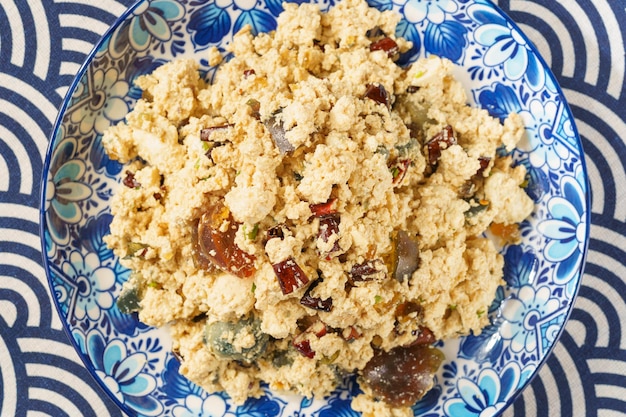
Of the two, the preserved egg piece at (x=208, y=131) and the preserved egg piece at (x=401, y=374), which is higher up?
the preserved egg piece at (x=208, y=131)

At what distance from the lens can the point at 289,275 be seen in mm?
1844

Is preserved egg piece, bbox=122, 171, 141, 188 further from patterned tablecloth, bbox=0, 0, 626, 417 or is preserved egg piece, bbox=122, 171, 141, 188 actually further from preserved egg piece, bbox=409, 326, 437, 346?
preserved egg piece, bbox=409, 326, 437, 346

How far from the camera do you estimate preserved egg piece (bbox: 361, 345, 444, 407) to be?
7.05ft

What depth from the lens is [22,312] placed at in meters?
2.42

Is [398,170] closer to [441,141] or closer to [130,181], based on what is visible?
[441,141]

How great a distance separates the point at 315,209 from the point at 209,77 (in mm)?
769

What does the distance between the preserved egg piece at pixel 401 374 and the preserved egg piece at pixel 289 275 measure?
0.53 m

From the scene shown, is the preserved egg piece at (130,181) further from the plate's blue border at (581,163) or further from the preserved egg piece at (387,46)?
the plate's blue border at (581,163)

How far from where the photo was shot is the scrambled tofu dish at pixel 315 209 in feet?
6.10

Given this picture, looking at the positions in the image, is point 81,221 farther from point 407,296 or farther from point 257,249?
point 407,296

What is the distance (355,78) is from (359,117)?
186 millimetres

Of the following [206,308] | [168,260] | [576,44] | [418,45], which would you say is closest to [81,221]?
[168,260]

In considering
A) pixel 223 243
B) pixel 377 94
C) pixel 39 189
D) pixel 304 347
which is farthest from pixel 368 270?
pixel 39 189

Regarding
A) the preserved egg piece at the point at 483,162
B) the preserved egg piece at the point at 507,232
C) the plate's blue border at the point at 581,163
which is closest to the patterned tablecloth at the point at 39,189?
the plate's blue border at the point at 581,163
